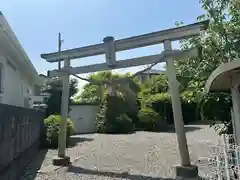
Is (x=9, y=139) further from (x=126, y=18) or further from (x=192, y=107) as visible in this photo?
(x=192, y=107)

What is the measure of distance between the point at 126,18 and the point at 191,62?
286 cm

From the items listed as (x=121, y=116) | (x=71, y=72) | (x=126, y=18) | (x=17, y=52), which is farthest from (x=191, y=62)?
(x=121, y=116)

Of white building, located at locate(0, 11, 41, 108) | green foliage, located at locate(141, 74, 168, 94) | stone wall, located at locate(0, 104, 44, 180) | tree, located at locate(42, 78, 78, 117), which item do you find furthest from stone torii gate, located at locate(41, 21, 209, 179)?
green foliage, located at locate(141, 74, 168, 94)

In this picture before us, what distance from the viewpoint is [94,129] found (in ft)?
53.1

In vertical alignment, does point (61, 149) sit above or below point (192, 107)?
below

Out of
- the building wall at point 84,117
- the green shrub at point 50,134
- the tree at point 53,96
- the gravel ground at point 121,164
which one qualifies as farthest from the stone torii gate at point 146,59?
the building wall at point 84,117

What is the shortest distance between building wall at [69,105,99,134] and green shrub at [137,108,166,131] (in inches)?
122

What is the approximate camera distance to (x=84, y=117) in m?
16.2

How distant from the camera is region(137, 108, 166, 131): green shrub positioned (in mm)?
16219

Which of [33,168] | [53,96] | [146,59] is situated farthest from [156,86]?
[33,168]

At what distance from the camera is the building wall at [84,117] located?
15992mm

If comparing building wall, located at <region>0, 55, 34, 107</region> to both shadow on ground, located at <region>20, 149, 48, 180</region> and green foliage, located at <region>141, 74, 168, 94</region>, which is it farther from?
→ green foliage, located at <region>141, 74, 168, 94</region>

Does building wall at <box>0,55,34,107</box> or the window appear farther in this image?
the window

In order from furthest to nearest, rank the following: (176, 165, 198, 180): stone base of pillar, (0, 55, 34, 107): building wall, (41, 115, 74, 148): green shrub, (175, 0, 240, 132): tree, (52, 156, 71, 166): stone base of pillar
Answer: (41, 115, 74, 148): green shrub → (0, 55, 34, 107): building wall → (52, 156, 71, 166): stone base of pillar → (175, 0, 240, 132): tree → (176, 165, 198, 180): stone base of pillar
